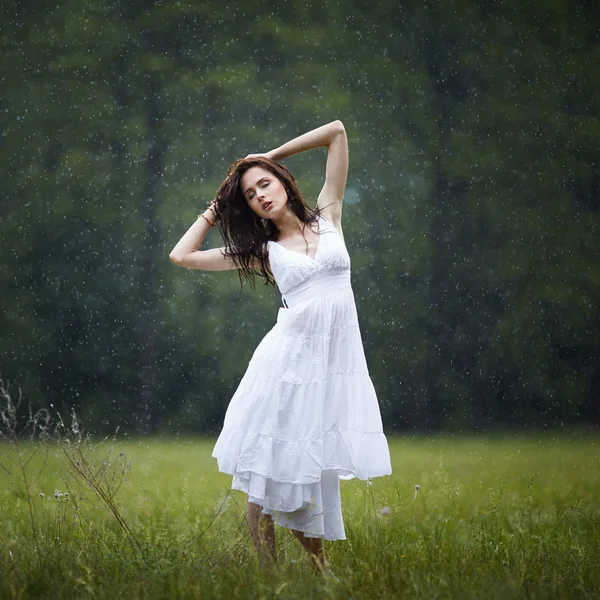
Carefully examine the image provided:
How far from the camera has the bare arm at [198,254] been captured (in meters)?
2.60

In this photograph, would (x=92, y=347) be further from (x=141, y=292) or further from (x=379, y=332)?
(x=379, y=332)

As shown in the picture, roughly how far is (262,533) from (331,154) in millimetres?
1125

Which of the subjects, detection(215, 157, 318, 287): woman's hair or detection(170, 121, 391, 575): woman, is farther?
detection(215, 157, 318, 287): woman's hair

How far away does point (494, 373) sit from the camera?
23.7ft

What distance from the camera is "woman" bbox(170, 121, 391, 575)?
7.75ft

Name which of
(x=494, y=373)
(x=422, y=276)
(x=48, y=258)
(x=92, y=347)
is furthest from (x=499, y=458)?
(x=48, y=258)

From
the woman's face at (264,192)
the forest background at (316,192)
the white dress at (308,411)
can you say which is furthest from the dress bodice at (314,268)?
the forest background at (316,192)

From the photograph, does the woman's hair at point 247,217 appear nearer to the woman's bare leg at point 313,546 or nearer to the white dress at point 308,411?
the white dress at point 308,411

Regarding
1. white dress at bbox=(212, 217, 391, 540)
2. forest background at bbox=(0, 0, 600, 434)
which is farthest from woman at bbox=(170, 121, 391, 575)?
forest background at bbox=(0, 0, 600, 434)

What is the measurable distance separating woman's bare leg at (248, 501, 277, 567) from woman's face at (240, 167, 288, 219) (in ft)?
2.73

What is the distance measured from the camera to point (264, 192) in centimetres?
252

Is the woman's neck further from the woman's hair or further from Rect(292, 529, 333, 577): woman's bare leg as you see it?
Rect(292, 529, 333, 577): woman's bare leg

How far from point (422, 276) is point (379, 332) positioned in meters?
0.59

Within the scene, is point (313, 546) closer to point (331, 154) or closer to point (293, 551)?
point (293, 551)
